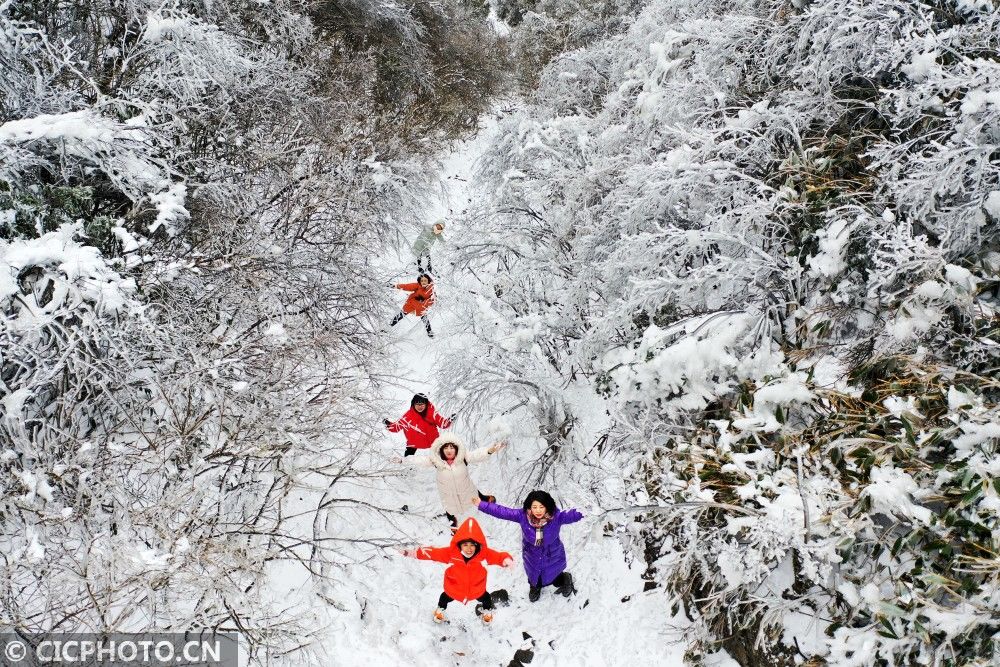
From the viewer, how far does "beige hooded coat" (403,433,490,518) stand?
236 inches

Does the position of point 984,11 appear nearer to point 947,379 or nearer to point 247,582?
point 947,379

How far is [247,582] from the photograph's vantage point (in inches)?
197

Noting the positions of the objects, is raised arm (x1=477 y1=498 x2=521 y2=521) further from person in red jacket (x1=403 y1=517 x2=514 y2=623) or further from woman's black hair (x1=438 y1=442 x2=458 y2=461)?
woman's black hair (x1=438 y1=442 x2=458 y2=461)

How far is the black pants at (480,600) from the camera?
18.4 feet

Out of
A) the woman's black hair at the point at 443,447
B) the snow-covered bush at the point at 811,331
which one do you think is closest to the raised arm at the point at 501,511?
the woman's black hair at the point at 443,447

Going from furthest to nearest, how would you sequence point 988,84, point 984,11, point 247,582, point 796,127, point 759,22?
point 759,22
point 796,127
point 247,582
point 984,11
point 988,84

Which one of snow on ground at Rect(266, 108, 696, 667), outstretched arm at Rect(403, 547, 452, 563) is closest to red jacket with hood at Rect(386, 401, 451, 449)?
snow on ground at Rect(266, 108, 696, 667)

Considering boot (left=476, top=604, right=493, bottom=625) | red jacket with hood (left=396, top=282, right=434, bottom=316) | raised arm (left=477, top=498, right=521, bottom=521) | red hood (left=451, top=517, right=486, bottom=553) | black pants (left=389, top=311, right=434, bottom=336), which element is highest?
red jacket with hood (left=396, top=282, right=434, bottom=316)

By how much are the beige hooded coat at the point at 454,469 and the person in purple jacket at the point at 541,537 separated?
46 cm

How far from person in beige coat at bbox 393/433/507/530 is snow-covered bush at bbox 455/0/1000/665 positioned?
3.71 ft

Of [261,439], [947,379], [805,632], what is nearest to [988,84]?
[947,379]

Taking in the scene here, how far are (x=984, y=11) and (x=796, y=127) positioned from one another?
1494 mm

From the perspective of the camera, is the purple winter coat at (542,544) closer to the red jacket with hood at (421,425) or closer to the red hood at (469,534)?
the red hood at (469,534)

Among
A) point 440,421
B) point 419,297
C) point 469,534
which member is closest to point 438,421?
point 440,421
